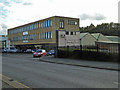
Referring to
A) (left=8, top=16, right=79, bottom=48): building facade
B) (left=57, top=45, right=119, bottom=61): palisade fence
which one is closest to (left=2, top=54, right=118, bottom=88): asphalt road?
(left=57, top=45, right=119, bottom=61): palisade fence

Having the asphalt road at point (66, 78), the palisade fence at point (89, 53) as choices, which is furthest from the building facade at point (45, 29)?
the asphalt road at point (66, 78)

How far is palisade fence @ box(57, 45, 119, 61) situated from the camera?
18062mm

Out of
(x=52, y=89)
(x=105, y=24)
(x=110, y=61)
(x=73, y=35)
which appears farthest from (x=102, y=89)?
(x=105, y=24)

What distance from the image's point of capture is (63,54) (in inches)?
1027

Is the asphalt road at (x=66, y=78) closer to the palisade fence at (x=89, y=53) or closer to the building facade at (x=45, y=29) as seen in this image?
the palisade fence at (x=89, y=53)

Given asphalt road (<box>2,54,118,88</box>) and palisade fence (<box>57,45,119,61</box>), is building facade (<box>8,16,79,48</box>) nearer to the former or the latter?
palisade fence (<box>57,45,119,61</box>)

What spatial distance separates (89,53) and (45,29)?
38245mm

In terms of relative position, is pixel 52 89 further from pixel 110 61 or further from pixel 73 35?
pixel 73 35

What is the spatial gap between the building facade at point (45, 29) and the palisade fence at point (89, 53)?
2700 cm

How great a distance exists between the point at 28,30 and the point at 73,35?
2229 centimetres

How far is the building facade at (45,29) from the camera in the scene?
53.4m

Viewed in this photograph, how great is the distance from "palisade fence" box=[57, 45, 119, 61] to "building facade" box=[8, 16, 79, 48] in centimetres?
2700

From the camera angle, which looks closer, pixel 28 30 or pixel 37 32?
pixel 37 32

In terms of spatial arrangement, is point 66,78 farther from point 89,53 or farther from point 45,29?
point 45,29
